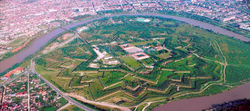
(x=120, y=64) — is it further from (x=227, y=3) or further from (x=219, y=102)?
(x=227, y=3)

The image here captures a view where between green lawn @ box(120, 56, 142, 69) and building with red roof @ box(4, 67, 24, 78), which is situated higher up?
building with red roof @ box(4, 67, 24, 78)

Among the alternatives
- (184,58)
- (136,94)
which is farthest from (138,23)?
(136,94)

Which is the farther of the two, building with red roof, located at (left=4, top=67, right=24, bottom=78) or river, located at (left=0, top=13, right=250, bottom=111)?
building with red roof, located at (left=4, top=67, right=24, bottom=78)

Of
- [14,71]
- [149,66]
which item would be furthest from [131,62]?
[14,71]

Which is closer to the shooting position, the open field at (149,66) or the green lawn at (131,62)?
the open field at (149,66)

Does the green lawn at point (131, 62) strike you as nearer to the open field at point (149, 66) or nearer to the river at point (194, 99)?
the open field at point (149, 66)

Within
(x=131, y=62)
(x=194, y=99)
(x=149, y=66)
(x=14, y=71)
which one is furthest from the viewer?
(x=131, y=62)

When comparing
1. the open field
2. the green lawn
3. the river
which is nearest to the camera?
the river

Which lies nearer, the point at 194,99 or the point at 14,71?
the point at 194,99

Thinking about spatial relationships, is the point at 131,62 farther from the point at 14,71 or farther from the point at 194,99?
the point at 14,71

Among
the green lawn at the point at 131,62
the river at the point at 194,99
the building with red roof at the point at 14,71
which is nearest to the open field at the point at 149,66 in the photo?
the green lawn at the point at 131,62

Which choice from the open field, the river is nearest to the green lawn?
the open field

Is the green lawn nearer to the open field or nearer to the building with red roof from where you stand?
the open field

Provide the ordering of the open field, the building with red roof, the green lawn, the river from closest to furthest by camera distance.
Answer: the river
the open field
the building with red roof
the green lawn
